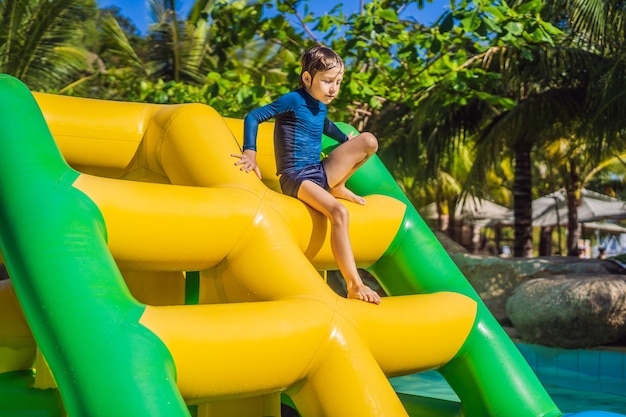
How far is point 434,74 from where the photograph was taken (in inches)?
336

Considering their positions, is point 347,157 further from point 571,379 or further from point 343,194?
point 571,379

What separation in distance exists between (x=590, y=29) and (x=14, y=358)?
921 centimetres

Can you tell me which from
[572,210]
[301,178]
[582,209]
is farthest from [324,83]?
[582,209]

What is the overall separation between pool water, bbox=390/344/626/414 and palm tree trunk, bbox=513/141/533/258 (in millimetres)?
5066

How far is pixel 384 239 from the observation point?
11.5ft

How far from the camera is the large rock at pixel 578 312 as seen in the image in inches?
310

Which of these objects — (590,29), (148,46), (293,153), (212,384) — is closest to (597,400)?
(293,153)

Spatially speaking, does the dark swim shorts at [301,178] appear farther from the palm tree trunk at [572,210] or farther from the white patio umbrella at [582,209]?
the white patio umbrella at [582,209]

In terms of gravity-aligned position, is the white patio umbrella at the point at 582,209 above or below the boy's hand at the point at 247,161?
below

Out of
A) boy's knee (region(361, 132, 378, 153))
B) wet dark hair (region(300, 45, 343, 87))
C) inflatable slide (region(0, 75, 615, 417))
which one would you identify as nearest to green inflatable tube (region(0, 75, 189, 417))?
inflatable slide (region(0, 75, 615, 417))

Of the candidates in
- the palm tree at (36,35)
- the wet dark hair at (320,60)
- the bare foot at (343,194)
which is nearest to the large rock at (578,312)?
the bare foot at (343,194)

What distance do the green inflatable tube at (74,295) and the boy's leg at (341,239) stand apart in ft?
3.00

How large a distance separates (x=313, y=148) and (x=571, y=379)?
209 inches

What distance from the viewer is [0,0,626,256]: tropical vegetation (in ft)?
26.5
